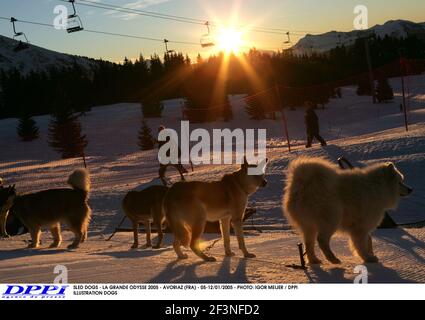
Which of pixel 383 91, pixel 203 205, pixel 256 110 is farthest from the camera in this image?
pixel 383 91

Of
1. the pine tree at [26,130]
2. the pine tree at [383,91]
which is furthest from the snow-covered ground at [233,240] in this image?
the pine tree at [383,91]

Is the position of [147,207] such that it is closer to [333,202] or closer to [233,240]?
[233,240]

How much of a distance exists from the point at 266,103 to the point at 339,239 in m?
45.3

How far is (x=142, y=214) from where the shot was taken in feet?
36.4

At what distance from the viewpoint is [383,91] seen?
56219mm

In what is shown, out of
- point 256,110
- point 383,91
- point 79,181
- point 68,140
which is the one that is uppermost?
point 383,91

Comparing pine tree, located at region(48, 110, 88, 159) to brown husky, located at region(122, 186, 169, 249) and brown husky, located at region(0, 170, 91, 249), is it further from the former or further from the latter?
brown husky, located at region(0, 170, 91, 249)

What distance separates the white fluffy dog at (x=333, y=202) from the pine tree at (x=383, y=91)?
51.0 m

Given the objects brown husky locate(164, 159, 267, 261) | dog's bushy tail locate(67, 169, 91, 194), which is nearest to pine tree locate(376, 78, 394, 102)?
dog's bushy tail locate(67, 169, 91, 194)

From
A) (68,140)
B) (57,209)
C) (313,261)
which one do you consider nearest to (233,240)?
(57,209)

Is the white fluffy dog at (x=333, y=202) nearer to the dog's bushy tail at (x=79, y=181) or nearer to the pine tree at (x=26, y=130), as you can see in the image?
the dog's bushy tail at (x=79, y=181)

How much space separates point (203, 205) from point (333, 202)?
6.39ft

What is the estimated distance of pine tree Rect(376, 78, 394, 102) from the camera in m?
55.8

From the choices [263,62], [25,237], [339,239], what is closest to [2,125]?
[263,62]
